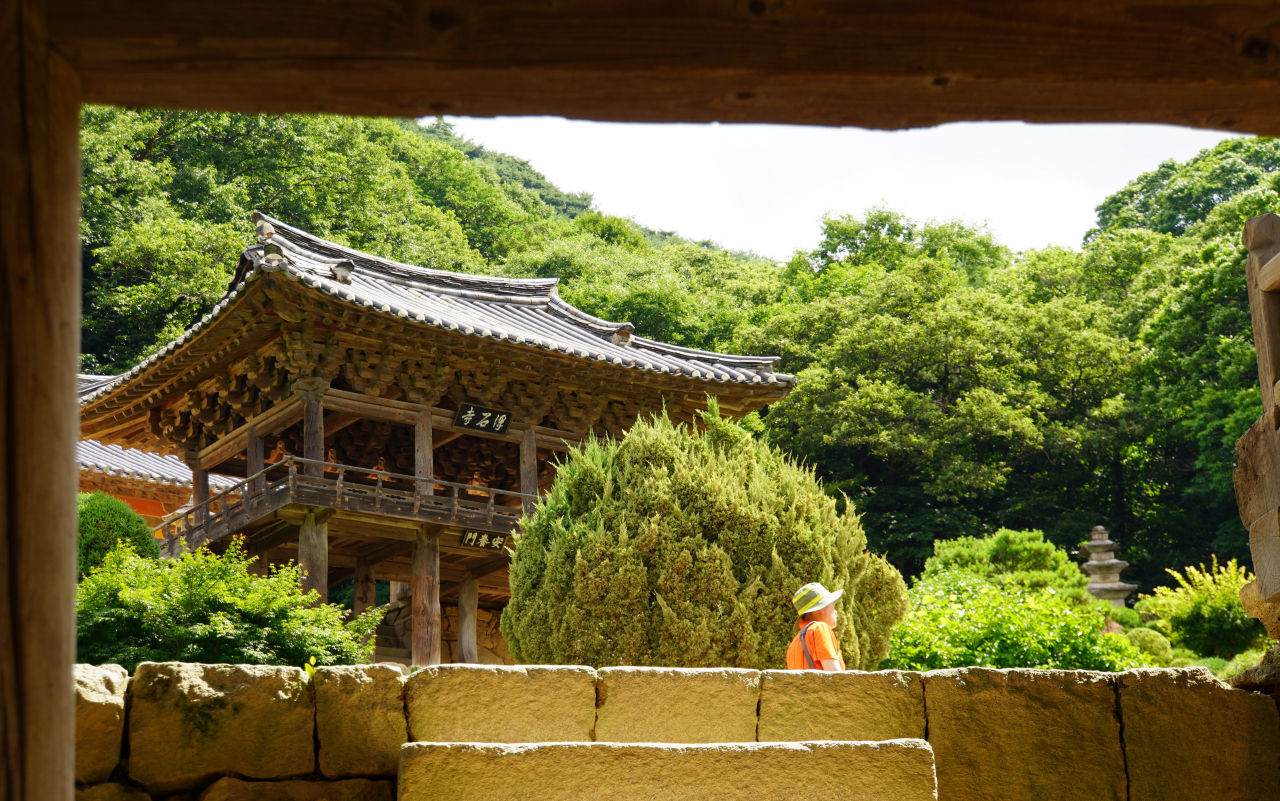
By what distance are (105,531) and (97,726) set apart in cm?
652

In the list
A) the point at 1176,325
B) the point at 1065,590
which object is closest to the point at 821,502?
the point at 1065,590

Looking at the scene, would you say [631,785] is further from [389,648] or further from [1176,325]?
[1176,325]

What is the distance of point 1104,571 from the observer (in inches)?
938

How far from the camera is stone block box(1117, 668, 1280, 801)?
14.6ft

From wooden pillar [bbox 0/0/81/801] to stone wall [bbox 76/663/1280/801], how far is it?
6.39ft

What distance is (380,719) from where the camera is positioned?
3.94m

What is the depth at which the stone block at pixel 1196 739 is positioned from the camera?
4457 millimetres

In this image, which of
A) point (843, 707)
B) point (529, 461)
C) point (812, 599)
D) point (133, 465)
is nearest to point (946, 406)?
point (529, 461)

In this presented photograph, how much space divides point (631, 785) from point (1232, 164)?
3908 centimetres

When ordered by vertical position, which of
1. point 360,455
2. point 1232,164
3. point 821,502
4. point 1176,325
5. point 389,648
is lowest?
point 389,648

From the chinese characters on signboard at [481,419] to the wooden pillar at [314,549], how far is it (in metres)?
1.96

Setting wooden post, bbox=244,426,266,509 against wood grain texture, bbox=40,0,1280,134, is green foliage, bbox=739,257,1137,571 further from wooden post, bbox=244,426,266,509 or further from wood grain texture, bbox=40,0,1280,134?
wood grain texture, bbox=40,0,1280,134

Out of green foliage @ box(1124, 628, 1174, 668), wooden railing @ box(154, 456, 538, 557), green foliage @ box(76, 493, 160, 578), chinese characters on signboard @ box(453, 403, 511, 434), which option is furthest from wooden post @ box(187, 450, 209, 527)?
green foliage @ box(1124, 628, 1174, 668)

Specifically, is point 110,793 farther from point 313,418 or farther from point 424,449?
point 424,449
